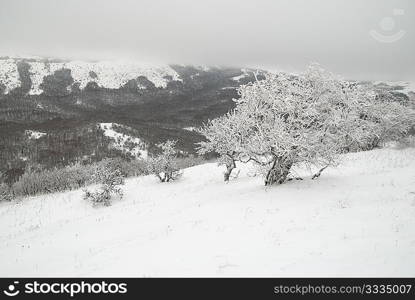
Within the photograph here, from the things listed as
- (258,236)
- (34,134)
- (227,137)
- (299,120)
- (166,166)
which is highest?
(299,120)

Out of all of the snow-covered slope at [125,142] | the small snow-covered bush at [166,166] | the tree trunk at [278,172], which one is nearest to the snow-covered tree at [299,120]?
the tree trunk at [278,172]

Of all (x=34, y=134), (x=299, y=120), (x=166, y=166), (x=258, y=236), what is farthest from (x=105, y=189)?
(x=34, y=134)

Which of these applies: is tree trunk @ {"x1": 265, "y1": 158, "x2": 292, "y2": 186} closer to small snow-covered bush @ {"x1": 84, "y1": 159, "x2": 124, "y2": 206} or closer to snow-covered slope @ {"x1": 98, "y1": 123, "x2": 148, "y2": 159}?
small snow-covered bush @ {"x1": 84, "y1": 159, "x2": 124, "y2": 206}

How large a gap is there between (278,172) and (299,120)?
409 centimetres

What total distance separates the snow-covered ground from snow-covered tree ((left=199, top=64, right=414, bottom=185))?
192 centimetres

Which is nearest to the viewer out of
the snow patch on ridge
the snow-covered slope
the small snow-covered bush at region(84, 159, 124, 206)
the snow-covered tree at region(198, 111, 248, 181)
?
the snow-covered tree at region(198, 111, 248, 181)

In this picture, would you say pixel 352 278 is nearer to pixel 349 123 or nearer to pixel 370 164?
pixel 349 123

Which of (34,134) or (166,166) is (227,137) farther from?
(34,134)

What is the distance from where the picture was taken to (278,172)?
20781mm

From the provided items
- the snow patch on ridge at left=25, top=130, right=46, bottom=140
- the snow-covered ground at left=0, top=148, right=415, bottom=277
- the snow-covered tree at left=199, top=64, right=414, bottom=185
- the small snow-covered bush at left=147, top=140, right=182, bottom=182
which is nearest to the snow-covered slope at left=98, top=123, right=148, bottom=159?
the snow patch on ridge at left=25, top=130, right=46, bottom=140

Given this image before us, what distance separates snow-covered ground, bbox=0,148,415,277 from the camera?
9.41 metres

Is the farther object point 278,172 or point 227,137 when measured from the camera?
point 227,137

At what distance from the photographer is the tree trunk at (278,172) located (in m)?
19.6

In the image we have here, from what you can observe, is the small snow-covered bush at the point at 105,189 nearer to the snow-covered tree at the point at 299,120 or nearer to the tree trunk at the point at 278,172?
the snow-covered tree at the point at 299,120
